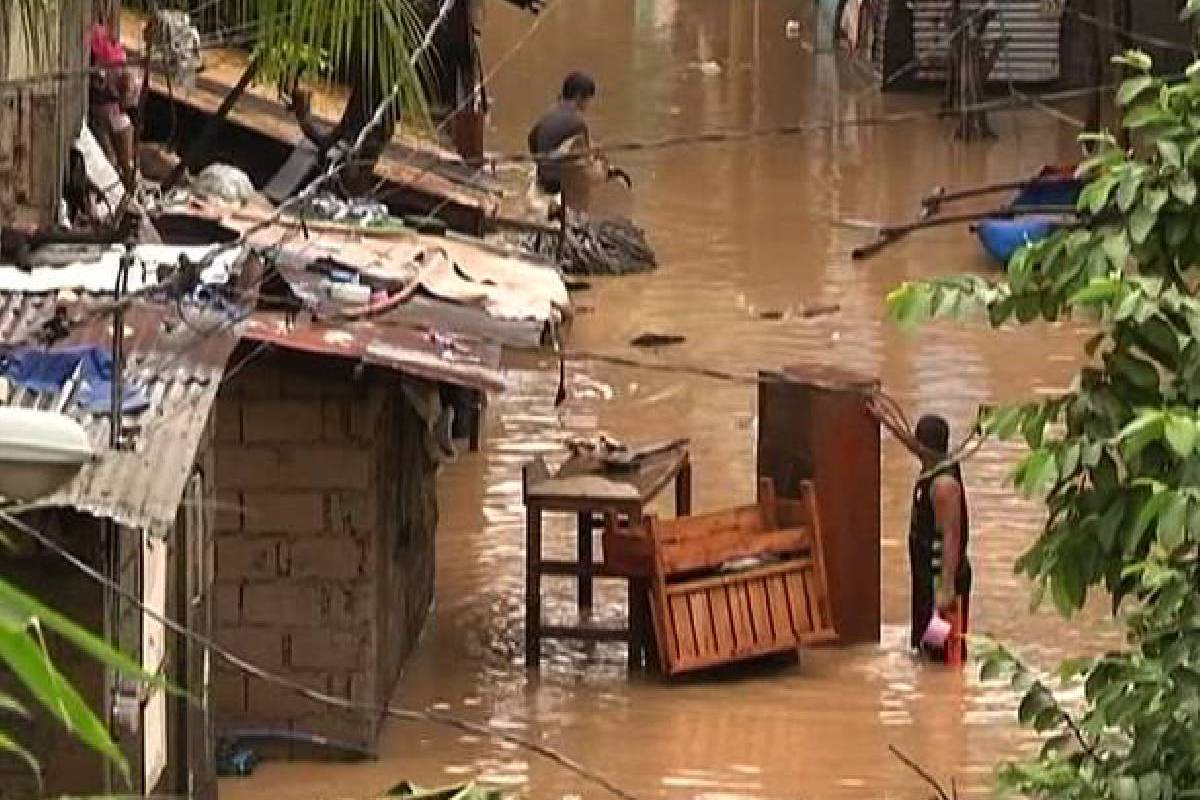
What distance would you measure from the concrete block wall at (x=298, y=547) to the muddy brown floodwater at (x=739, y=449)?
12.1 inches

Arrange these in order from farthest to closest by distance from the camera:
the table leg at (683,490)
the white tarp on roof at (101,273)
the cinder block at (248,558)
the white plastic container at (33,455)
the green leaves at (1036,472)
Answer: the table leg at (683,490) < the cinder block at (248,558) < the white tarp on roof at (101,273) < the green leaves at (1036,472) < the white plastic container at (33,455)

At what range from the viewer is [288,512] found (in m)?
11.3

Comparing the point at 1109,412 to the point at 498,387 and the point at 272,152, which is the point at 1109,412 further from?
the point at 272,152

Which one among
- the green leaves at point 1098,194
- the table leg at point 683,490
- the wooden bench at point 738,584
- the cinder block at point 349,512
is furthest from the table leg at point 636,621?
the green leaves at point 1098,194

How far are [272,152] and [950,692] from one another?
14.4 feet

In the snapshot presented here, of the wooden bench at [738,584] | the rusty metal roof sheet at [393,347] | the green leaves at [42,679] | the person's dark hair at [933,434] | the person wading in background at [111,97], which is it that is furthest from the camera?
the person's dark hair at [933,434]

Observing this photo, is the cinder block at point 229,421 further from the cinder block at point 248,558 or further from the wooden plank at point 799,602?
the wooden plank at point 799,602

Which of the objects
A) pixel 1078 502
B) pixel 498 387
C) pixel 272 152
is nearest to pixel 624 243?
pixel 272 152

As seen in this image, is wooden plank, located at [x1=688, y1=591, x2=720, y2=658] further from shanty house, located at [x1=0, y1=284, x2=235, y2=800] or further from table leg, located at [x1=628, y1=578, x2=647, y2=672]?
shanty house, located at [x1=0, y1=284, x2=235, y2=800]

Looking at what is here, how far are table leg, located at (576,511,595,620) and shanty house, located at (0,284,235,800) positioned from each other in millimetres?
3447

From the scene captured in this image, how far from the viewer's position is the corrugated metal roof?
7.78m

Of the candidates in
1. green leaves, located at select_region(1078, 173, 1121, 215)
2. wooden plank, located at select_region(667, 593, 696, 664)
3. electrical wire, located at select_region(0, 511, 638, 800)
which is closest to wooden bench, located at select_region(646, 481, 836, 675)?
wooden plank, located at select_region(667, 593, 696, 664)

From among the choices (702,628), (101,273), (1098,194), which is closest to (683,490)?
(702,628)

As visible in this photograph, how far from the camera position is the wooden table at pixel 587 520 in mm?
12523
